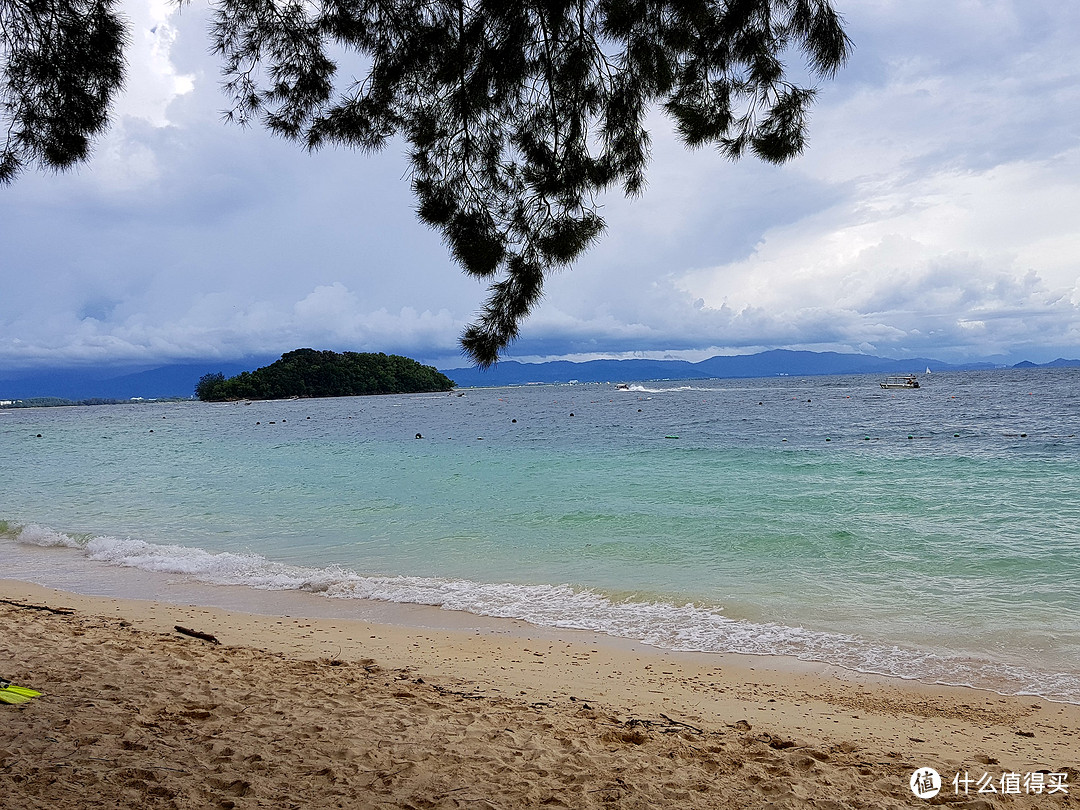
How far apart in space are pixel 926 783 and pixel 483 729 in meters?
2.57

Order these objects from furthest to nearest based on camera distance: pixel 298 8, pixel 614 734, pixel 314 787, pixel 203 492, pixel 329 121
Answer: pixel 203 492 < pixel 329 121 < pixel 298 8 < pixel 614 734 < pixel 314 787

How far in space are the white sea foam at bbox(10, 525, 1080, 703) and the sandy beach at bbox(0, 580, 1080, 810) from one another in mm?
407

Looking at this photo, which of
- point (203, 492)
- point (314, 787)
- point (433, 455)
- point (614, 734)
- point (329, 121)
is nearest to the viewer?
point (314, 787)

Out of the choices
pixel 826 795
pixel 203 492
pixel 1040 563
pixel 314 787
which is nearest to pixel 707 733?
pixel 826 795

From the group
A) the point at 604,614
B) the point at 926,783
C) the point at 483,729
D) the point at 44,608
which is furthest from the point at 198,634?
the point at 926,783

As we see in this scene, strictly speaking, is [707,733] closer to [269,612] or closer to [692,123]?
[692,123]

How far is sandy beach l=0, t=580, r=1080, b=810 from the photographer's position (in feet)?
11.0

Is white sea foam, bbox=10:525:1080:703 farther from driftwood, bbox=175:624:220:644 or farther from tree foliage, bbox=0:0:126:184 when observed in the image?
tree foliage, bbox=0:0:126:184

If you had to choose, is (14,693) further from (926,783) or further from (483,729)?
(926,783)

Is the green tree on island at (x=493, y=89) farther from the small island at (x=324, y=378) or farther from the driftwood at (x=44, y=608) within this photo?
the small island at (x=324, y=378)

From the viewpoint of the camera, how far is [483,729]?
4.20m

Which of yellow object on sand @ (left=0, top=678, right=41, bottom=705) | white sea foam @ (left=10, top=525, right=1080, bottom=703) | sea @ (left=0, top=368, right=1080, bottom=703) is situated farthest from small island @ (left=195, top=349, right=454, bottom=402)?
yellow object on sand @ (left=0, top=678, right=41, bottom=705)

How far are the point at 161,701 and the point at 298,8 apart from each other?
5.25 meters

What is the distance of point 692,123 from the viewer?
17.9ft
